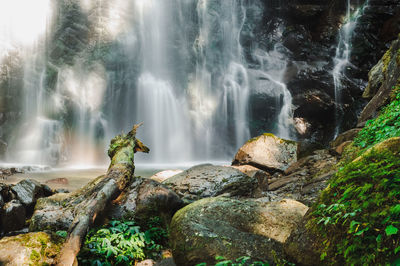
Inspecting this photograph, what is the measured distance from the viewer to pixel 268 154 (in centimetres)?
927

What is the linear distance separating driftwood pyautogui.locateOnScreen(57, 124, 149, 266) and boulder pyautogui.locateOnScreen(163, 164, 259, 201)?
42.7 inches

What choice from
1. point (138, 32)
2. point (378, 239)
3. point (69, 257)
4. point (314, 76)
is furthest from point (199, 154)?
point (378, 239)

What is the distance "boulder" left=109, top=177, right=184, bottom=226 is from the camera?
4016 mm

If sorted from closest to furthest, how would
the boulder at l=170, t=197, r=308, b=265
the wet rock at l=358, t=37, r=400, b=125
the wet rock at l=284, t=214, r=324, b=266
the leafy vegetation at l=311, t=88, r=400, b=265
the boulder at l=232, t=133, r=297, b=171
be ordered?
the leafy vegetation at l=311, t=88, r=400, b=265 < the wet rock at l=284, t=214, r=324, b=266 < the boulder at l=170, t=197, r=308, b=265 < the wet rock at l=358, t=37, r=400, b=125 < the boulder at l=232, t=133, r=297, b=171

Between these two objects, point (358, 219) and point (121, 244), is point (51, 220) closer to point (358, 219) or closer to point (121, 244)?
point (121, 244)

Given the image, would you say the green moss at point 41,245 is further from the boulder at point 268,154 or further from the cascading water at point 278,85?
the cascading water at point 278,85

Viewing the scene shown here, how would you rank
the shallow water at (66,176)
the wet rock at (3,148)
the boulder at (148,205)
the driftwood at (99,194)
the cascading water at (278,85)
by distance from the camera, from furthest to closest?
the cascading water at (278,85) → the wet rock at (3,148) → the shallow water at (66,176) → the boulder at (148,205) → the driftwood at (99,194)

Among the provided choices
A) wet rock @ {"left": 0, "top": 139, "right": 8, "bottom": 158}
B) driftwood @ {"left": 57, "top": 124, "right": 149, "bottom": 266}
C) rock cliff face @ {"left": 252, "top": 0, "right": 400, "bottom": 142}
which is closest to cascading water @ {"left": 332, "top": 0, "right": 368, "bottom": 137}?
rock cliff face @ {"left": 252, "top": 0, "right": 400, "bottom": 142}

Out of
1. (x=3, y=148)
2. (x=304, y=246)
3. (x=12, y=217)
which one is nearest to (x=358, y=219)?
(x=304, y=246)

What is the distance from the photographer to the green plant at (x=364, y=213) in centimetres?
151

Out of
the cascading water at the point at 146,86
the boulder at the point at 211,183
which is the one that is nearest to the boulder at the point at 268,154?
the boulder at the point at 211,183

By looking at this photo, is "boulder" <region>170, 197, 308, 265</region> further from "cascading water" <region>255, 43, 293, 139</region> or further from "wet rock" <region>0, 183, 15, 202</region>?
"cascading water" <region>255, 43, 293, 139</region>

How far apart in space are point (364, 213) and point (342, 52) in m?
21.9

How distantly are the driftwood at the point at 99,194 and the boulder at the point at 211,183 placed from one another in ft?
3.56
